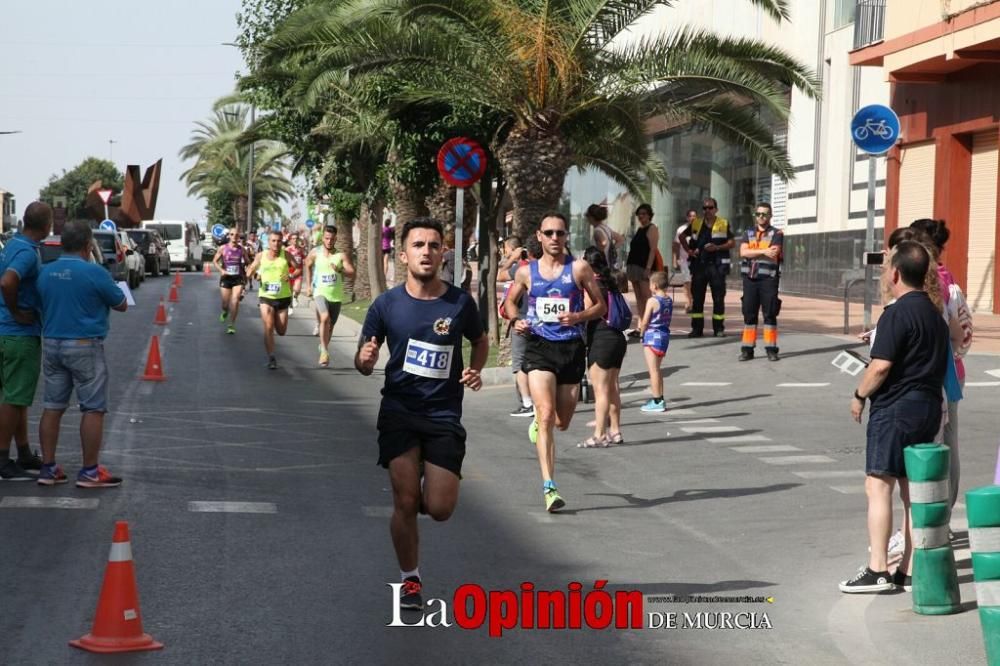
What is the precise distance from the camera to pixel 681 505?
10.9 meters

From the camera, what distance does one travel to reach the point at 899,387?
7719 millimetres

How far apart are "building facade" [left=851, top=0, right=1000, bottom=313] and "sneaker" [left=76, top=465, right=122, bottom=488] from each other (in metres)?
17.6

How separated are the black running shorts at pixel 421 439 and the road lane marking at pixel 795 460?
6066 mm

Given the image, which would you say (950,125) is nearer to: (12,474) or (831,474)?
(831,474)

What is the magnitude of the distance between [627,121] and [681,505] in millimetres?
10888

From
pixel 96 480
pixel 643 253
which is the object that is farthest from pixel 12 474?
pixel 643 253

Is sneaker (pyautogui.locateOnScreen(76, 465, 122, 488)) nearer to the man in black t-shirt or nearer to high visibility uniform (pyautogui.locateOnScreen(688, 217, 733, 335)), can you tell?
the man in black t-shirt

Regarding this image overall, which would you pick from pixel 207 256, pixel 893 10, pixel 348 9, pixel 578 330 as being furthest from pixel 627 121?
pixel 207 256

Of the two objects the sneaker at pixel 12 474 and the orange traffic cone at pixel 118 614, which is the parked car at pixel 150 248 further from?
the orange traffic cone at pixel 118 614

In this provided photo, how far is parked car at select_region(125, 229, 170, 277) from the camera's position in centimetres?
5516

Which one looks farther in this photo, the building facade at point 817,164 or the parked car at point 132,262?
the parked car at point 132,262

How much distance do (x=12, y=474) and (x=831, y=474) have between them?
6184 millimetres

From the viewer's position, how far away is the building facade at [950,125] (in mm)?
25359

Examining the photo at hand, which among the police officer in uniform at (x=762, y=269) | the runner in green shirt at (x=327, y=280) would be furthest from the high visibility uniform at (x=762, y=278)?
the runner in green shirt at (x=327, y=280)
